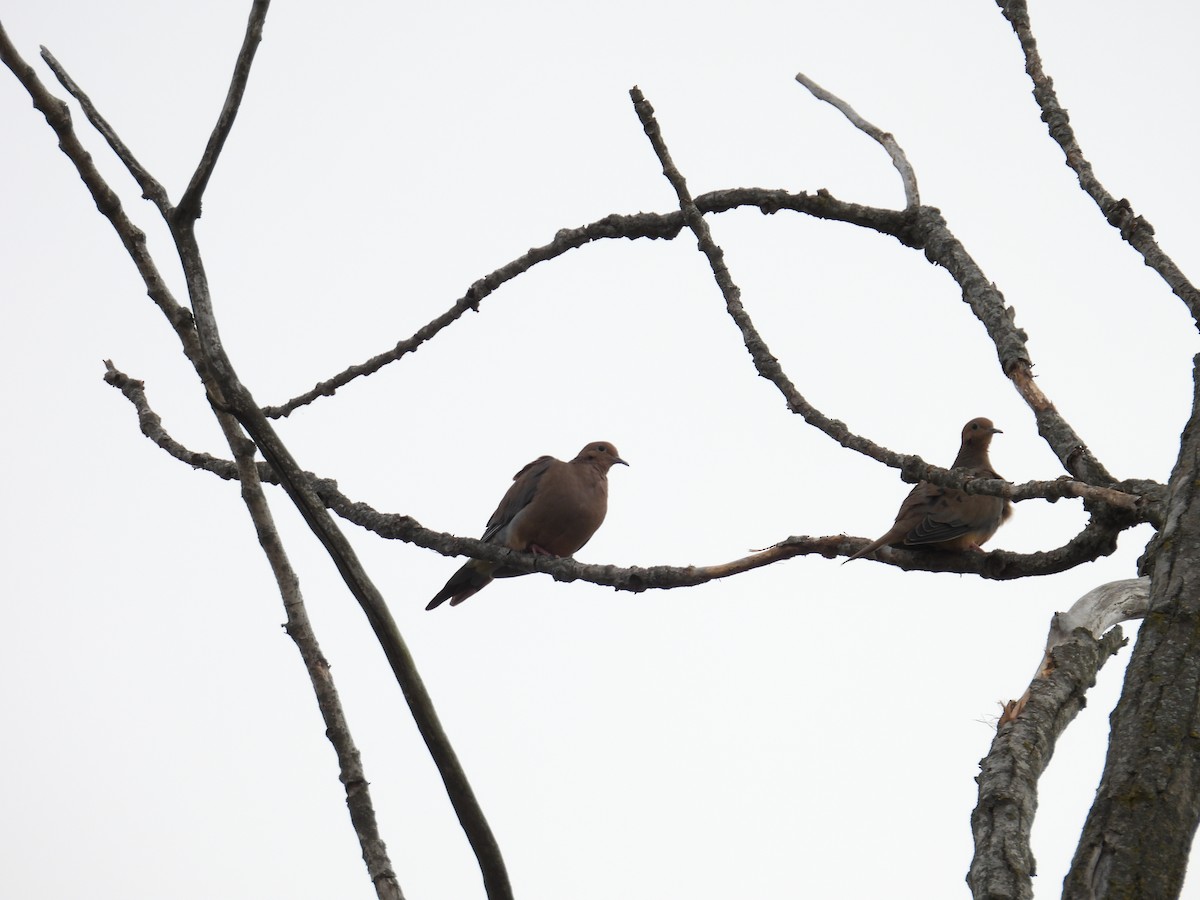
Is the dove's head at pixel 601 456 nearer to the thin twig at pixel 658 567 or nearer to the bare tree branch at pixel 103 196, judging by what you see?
the thin twig at pixel 658 567

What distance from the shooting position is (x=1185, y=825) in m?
1.63

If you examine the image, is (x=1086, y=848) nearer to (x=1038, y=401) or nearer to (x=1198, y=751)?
(x=1198, y=751)

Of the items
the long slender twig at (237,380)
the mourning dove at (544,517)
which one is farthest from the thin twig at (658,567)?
the mourning dove at (544,517)

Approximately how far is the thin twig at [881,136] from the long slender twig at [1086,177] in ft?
1.47

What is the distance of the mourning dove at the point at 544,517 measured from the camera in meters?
6.25

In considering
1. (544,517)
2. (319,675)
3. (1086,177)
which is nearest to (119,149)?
(319,675)

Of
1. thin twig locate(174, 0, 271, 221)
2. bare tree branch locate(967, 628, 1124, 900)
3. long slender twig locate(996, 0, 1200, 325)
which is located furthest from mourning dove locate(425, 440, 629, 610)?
thin twig locate(174, 0, 271, 221)

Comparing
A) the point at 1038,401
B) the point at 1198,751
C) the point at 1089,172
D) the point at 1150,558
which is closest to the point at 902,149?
the point at 1089,172

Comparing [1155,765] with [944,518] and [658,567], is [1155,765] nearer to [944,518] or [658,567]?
[658,567]

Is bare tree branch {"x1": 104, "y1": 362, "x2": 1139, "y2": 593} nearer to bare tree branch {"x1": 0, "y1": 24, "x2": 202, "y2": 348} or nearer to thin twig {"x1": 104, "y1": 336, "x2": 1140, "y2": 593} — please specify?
thin twig {"x1": 104, "y1": 336, "x2": 1140, "y2": 593}

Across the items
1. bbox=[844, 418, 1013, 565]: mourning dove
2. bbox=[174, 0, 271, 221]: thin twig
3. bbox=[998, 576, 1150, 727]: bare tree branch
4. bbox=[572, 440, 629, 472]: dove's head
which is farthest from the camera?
bbox=[572, 440, 629, 472]: dove's head

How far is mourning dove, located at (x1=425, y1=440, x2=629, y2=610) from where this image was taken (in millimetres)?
6250

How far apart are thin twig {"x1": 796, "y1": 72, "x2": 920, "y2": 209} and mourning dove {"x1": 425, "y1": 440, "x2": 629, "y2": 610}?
291cm

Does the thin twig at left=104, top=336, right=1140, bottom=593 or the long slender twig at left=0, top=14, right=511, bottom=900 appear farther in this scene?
the thin twig at left=104, top=336, right=1140, bottom=593
